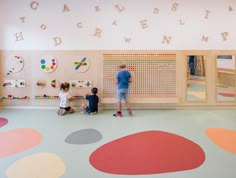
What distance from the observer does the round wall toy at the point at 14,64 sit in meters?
4.60

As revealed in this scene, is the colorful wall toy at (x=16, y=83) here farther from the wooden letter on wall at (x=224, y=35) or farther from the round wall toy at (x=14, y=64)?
the wooden letter on wall at (x=224, y=35)

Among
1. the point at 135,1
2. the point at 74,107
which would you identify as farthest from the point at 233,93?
the point at 74,107

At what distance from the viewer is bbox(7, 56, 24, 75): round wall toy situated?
181 inches

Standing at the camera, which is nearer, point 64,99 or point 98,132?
point 98,132

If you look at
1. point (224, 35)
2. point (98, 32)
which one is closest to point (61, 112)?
A: point (98, 32)

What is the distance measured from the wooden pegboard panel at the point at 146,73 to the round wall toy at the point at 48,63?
1097 millimetres

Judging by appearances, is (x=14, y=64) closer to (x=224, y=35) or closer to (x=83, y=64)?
(x=83, y=64)

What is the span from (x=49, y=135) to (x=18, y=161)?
2.67ft

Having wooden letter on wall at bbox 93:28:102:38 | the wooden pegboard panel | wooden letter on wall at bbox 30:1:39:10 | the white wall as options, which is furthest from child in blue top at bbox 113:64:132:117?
wooden letter on wall at bbox 30:1:39:10

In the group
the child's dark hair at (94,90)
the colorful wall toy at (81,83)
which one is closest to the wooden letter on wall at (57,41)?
the colorful wall toy at (81,83)

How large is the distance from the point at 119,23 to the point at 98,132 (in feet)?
8.21

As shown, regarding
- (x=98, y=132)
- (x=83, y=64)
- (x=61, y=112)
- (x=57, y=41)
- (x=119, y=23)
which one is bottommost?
(x=98, y=132)

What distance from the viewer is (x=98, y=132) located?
318 centimetres

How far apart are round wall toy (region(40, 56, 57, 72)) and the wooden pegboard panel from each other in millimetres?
1097
